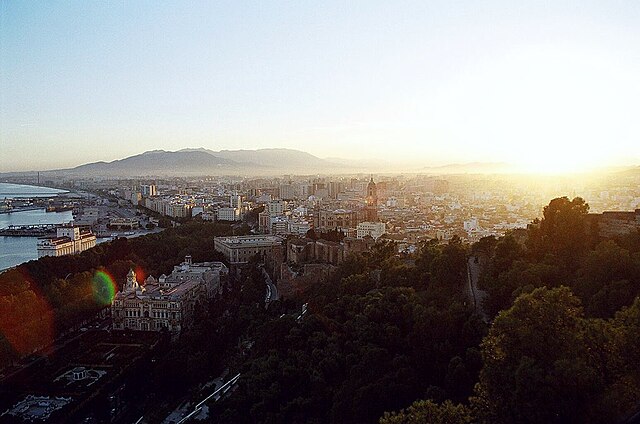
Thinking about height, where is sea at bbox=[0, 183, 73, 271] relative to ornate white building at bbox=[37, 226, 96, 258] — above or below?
below

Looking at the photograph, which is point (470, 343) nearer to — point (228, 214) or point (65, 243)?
point (65, 243)

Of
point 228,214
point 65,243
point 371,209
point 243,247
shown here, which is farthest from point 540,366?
point 228,214

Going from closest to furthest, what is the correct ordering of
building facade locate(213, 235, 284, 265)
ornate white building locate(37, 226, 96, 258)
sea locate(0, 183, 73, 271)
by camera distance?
building facade locate(213, 235, 284, 265), ornate white building locate(37, 226, 96, 258), sea locate(0, 183, 73, 271)

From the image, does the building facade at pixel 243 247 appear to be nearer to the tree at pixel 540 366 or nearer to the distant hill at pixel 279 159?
the tree at pixel 540 366

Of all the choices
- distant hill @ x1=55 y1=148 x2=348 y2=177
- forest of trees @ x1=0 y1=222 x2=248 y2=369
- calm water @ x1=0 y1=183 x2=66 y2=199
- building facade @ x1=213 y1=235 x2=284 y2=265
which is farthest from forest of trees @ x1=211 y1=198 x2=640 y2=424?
distant hill @ x1=55 y1=148 x2=348 y2=177

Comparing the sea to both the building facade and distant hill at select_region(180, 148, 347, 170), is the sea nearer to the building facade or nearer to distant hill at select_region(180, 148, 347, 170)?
the building facade

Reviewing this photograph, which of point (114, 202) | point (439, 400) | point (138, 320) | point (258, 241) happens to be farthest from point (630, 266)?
point (114, 202)

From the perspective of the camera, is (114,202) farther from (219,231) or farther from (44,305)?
(44,305)

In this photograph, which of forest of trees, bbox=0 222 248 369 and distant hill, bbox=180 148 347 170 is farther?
distant hill, bbox=180 148 347 170

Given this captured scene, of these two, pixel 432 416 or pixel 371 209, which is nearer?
pixel 432 416

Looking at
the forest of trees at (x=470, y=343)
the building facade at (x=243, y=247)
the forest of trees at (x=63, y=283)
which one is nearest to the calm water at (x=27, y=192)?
the building facade at (x=243, y=247)

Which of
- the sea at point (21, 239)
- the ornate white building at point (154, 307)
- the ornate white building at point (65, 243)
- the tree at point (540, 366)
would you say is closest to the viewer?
the tree at point (540, 366)
